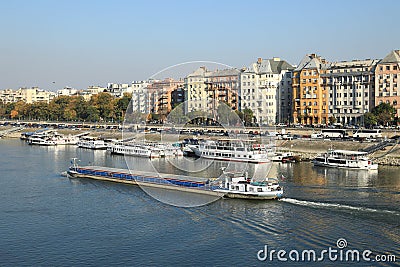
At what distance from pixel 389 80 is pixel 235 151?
16.5 metres

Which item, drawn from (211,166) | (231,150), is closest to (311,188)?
(211,166)

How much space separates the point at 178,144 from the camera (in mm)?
36656

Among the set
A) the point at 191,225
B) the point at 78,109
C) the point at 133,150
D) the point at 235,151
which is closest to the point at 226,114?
the point at 235,151

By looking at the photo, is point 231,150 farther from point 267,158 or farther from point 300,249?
point 300,249

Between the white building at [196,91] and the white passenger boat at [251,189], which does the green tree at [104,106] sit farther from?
the white passenger boat at [251,189]

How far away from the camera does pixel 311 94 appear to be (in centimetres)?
4606

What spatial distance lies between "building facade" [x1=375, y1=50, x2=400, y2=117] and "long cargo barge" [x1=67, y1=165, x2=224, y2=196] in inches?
960

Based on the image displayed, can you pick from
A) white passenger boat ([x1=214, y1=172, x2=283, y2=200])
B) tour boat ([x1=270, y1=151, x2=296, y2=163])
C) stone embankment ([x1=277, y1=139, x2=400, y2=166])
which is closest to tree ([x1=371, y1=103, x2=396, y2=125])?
stone embankment ([x1=277, y1=139, x2=400, y2=166])

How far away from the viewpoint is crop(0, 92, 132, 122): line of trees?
63688mm

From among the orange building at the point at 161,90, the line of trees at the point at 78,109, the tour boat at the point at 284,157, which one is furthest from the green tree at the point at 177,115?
the line of trees at the point at 78,109

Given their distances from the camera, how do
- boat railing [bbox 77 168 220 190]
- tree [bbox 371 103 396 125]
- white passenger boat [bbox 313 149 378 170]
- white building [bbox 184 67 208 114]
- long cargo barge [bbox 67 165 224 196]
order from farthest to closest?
Answer: 1. tree [bbox 371 103 396 125]
2. white passenger boat [bbox 313 149 378 170]
3. white building [bbox 184 67 208 114]
4. boat railing [bbox 77 168 220 190]
5. long cargo barge [bbox 67 165 224 196]

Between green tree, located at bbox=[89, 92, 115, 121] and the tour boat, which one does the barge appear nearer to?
the tour boat

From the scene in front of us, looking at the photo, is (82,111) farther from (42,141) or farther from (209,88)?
(209,88)

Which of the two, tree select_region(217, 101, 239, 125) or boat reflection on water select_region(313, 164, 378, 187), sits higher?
tree select_region(217, 101, 239, 125)
